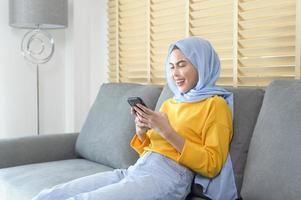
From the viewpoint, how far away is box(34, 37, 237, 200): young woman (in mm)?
1519


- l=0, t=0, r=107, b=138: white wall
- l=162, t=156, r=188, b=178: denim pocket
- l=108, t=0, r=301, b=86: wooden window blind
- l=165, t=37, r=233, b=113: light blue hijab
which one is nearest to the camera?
l=162, t=156, r=188, b=178: denim pocket

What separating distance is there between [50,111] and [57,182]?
144cm

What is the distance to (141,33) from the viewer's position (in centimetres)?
284

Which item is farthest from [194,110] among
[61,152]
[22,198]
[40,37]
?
[40,37]

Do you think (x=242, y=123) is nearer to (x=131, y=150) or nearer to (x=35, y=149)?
(x=131, y=150)

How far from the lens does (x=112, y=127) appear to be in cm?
232

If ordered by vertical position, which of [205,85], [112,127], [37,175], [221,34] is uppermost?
[221,34]

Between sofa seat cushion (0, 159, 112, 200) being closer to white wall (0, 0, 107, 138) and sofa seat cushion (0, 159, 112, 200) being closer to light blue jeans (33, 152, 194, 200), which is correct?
light blue jeans (33, 152, 194, 200)

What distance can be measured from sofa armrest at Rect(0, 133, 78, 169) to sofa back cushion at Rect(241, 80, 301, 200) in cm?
138

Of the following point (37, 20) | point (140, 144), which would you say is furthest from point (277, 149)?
point (37, 20)

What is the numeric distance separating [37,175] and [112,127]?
503 mm

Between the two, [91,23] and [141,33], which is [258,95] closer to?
[141,33]

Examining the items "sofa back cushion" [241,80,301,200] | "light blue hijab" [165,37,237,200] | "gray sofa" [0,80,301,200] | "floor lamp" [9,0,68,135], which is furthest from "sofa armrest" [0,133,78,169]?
"sofa back cushion" [241,80,301,200]

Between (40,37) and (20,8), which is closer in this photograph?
(20,8)
